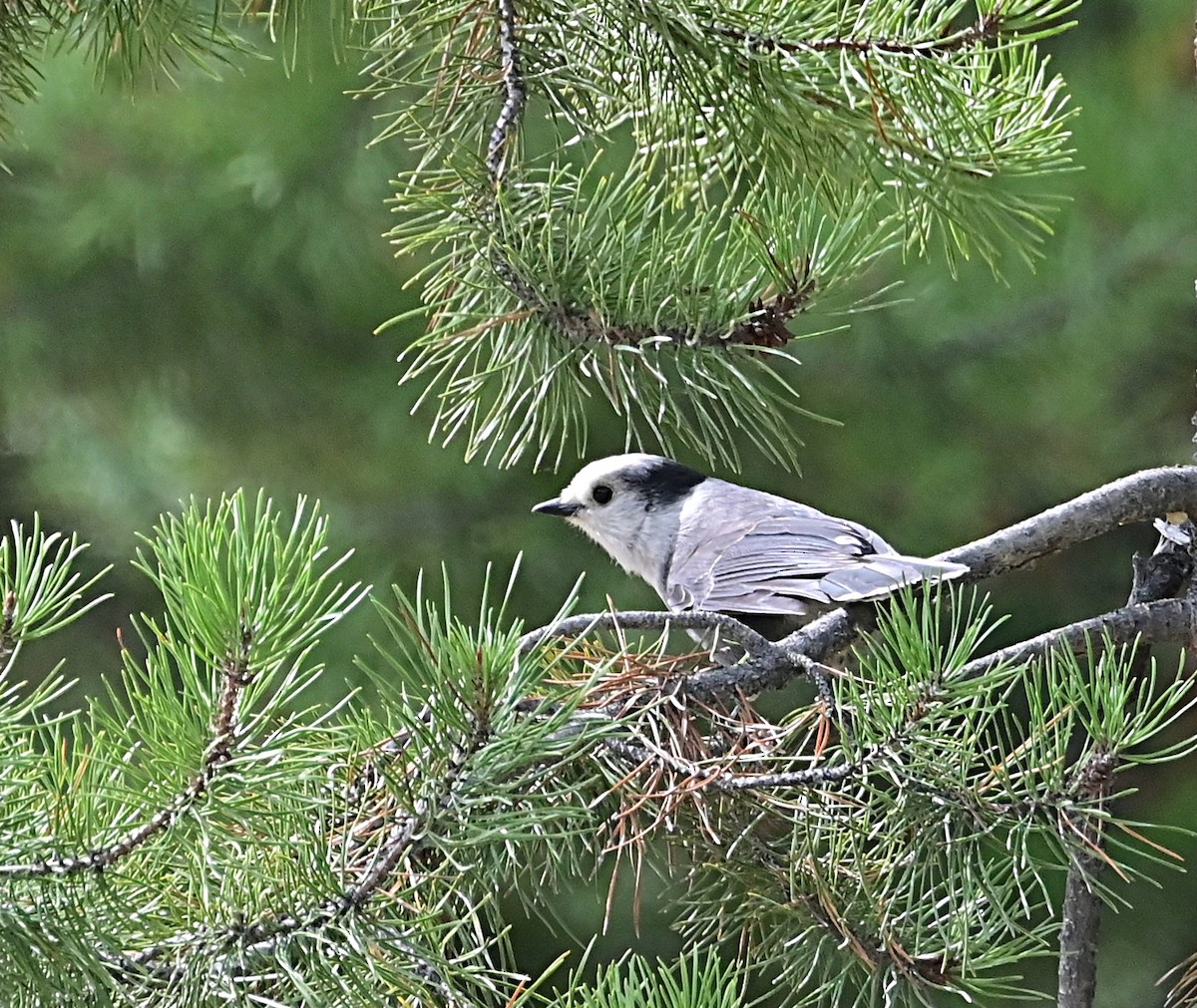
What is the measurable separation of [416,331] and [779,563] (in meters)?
0.82

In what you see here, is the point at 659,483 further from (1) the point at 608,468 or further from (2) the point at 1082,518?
(2) the point at 1082,518

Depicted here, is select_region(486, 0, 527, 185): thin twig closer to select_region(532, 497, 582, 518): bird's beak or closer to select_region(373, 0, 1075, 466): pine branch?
select_region(373, 0, 1075, 466): pine branch

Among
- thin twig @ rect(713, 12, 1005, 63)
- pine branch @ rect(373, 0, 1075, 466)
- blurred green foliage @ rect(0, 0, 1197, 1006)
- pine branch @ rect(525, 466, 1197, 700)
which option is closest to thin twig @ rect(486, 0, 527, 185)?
pine branch @ rect(373, 0, 1075, 466)

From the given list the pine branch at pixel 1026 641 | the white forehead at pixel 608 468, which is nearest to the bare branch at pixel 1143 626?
the pine branch at pixel 1026 641

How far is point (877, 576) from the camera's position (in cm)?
61

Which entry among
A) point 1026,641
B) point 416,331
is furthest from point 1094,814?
point 416,331

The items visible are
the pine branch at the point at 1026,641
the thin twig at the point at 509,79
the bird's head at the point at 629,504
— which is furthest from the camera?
the bird's head at the point at 629,504

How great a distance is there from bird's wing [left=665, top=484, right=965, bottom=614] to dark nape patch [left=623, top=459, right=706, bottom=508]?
3.5 inches

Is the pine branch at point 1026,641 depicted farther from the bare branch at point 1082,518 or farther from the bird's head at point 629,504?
the bird's head at point 629,504

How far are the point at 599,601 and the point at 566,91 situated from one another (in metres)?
0.89

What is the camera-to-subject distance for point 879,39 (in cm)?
54

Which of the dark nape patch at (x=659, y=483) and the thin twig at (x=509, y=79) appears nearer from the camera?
the thin twig at (x=509, y=79)

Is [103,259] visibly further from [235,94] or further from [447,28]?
[447,28]

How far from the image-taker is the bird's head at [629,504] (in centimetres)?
93
